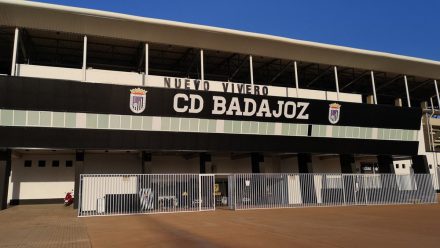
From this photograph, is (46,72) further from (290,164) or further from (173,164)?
(290,164)

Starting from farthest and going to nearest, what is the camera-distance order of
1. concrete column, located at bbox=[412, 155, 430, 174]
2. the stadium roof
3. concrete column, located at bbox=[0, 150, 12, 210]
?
concrete column, located at bbox=[412, 155, 430, 174]
the stadium roof
concrete column, located at bbox=[0, 150, 12, 210]

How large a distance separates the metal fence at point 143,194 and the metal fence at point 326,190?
2.18 m

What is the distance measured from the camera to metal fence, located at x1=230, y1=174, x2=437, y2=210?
25.4 meters

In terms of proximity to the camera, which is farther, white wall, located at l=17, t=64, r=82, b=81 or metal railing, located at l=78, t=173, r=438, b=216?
white wall, located at l=17, t=64, r=82, b=81

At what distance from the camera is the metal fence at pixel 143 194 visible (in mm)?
22156

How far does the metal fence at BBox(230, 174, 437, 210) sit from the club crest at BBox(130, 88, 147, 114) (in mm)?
10408

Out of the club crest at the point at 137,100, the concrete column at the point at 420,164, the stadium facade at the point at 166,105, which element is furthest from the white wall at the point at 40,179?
the concrete column at the point at 420,164

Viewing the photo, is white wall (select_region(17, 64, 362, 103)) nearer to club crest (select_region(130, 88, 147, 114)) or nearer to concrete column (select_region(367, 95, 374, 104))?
club crest (select_region(130, 88, 147, 114))

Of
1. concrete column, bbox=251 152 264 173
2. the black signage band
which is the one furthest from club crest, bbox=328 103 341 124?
concrete column, bbox=251 152 264 173

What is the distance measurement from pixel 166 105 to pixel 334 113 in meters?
16.2

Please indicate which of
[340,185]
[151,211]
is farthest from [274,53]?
[151,211]

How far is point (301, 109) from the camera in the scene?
1430 inches

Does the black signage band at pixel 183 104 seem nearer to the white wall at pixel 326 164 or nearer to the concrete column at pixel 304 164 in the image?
the concrete column at pixel 304 164

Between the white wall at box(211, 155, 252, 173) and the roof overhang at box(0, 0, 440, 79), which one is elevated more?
the roof overhang at box(0, 0, 440, 79)
